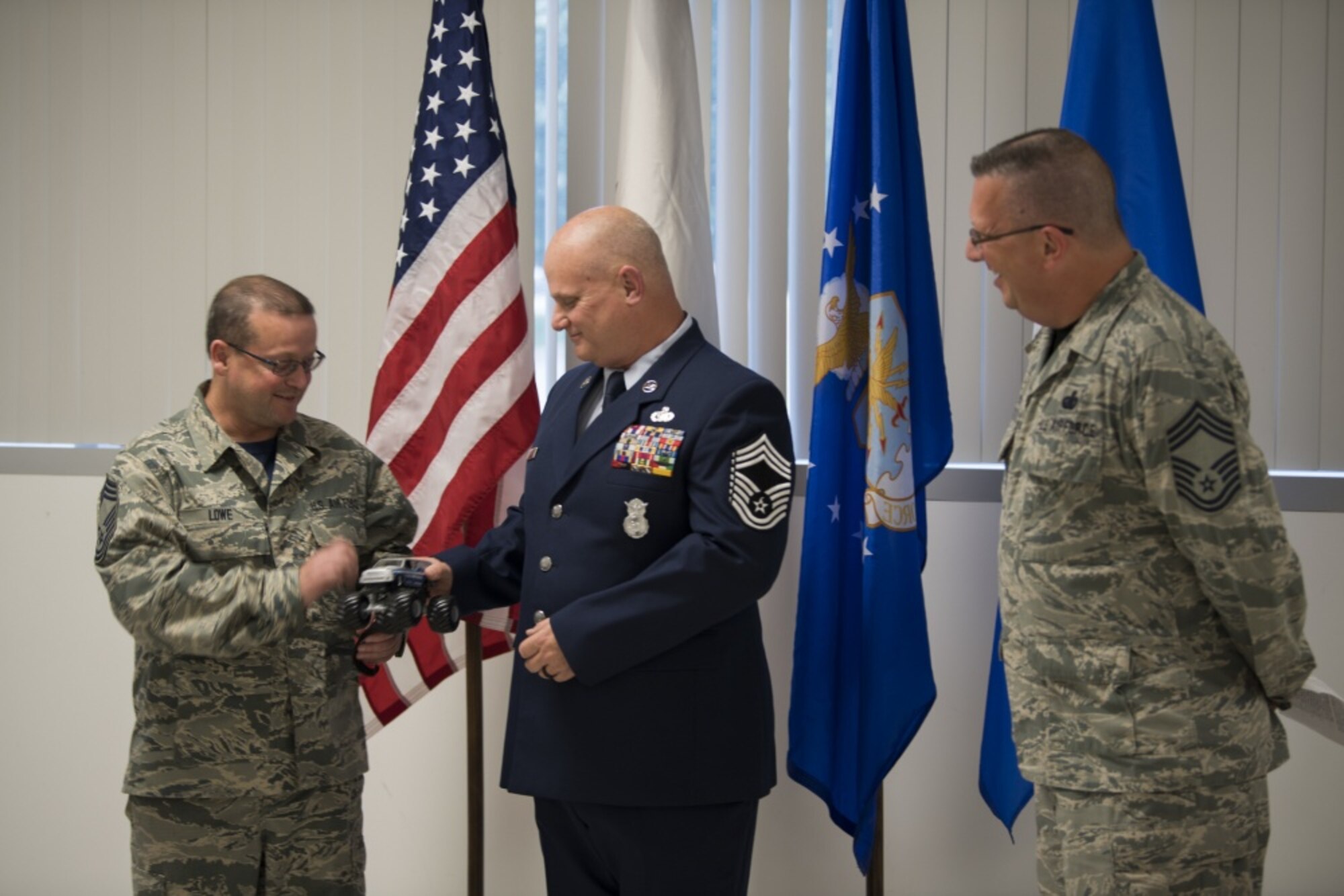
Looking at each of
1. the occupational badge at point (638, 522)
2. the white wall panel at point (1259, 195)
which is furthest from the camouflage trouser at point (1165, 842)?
the white wall panel at point (1259, 195)

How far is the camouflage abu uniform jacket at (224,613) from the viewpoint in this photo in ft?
6.41

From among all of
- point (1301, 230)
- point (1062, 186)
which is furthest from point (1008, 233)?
point (1301, 230)

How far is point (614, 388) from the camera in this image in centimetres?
223

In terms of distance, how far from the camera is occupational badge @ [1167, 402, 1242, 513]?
1.64m

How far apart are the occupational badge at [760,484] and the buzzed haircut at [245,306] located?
2.66 feet

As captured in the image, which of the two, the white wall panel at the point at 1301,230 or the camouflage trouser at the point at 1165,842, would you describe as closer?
the camouflage trouser at the point at 1165,842

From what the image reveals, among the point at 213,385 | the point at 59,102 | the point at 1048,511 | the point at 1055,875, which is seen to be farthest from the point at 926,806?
the point at 59,102

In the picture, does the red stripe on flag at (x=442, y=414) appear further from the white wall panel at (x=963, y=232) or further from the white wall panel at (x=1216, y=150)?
the white wall panel at (x=1216, y=150)

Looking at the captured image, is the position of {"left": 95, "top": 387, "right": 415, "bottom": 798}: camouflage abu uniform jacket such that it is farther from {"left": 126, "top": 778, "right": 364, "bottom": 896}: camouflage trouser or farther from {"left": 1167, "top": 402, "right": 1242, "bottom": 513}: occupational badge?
{"left": 1167, "top": 402, "right": 1242, "bottom": 513}: occupational badge

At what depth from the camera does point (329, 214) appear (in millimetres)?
3367

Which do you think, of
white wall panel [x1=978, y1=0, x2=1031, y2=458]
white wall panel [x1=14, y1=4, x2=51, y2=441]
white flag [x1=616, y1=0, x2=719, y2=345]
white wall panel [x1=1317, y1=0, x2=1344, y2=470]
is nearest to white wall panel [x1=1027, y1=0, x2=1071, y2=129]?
white wall panel [x1=978, y1=0, x2=1031, y2=458]

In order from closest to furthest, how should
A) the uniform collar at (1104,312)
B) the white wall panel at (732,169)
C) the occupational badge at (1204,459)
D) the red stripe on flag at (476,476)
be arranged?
the occupational badge at (1204,459), the uniform collar at (1104,312), the red stripe on flag at (476,476), the white wall panel at (732,169)

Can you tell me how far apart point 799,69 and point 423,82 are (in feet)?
3.13

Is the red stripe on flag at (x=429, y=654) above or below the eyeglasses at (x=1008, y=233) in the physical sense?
below
